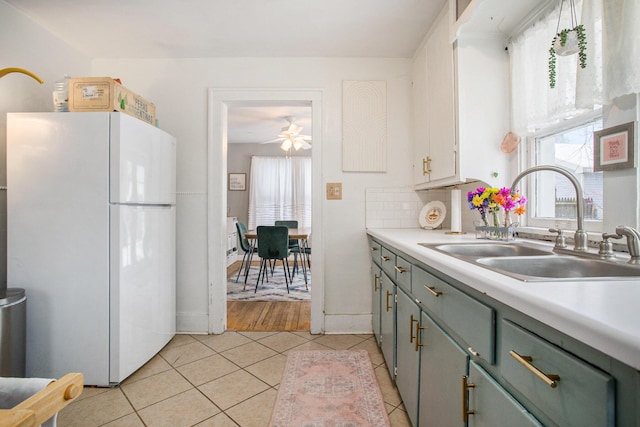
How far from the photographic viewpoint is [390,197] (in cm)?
263

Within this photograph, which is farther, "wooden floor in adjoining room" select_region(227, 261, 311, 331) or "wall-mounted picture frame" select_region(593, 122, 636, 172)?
"wooden floor in adjoining room" select_region(227, 261, 311, 331)

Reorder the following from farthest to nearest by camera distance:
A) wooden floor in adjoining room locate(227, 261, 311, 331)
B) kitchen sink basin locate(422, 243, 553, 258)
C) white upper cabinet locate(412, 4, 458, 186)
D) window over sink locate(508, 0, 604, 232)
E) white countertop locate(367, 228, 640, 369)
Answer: wooden floor in adjoining room locate(227, 261, 311, 331) → white upper cabinet locate(412, 4, 458, 186) → kitchen sink basin locate(422, 243, 553, 258) → window over sink locate(508, 0, 604, 232) → white countertop locate(367, 228, 640, 369)

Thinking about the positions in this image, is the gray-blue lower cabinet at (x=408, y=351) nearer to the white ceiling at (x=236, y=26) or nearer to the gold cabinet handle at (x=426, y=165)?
the gold cabinet handle at (x=426, y=165)

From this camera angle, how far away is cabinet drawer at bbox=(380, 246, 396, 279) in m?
1.72

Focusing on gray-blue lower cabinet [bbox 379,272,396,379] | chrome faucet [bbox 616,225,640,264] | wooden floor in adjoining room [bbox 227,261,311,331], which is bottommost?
wooden floor in adjoining room [bbox 227,261,311,331]

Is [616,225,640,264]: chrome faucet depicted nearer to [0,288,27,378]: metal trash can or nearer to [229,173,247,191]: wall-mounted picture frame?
[0,288,27,378]: metal trash can

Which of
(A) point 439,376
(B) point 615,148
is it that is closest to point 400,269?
(A) point 439,376

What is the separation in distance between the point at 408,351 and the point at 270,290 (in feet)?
9.28

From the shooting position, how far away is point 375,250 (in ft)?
7.56

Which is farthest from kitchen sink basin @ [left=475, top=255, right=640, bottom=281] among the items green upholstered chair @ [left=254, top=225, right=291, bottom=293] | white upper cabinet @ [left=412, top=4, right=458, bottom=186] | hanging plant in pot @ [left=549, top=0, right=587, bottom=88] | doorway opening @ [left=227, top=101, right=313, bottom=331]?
green upholstered chair @ [left=254, top=225, right=291, bottom=293]

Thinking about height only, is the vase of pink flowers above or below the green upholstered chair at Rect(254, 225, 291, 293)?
above

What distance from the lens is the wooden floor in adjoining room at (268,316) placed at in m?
2.76

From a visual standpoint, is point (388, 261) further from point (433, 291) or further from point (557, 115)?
point (557, 115)

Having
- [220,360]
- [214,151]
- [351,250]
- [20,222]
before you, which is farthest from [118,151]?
[351,250]
